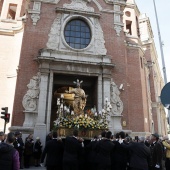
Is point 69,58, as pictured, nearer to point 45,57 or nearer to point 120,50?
point 45,57

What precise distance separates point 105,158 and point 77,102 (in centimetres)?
719

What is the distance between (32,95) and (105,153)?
864 centimetres

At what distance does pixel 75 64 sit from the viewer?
14.9 m

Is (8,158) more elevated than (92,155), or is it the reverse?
(8,158)

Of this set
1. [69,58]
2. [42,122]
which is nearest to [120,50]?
[69,58]

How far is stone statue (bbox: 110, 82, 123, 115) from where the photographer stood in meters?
15.0

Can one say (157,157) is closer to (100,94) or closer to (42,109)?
(100,94)

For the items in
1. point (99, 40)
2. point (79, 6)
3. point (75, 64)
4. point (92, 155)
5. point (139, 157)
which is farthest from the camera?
point (79, 6)

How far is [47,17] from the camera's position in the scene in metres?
16.1

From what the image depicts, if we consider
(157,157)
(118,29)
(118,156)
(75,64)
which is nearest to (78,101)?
(75,64)

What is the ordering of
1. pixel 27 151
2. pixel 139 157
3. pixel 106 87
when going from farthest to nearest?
pixel 106 87
pixel 27 151
pixel 139 157

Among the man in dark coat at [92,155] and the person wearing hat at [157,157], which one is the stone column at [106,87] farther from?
the person wearing hat at [157,157]

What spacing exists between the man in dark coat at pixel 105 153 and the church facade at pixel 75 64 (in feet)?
23.5

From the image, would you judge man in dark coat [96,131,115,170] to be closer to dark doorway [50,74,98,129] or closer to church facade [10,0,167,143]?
church facade [10,0,167,143]
